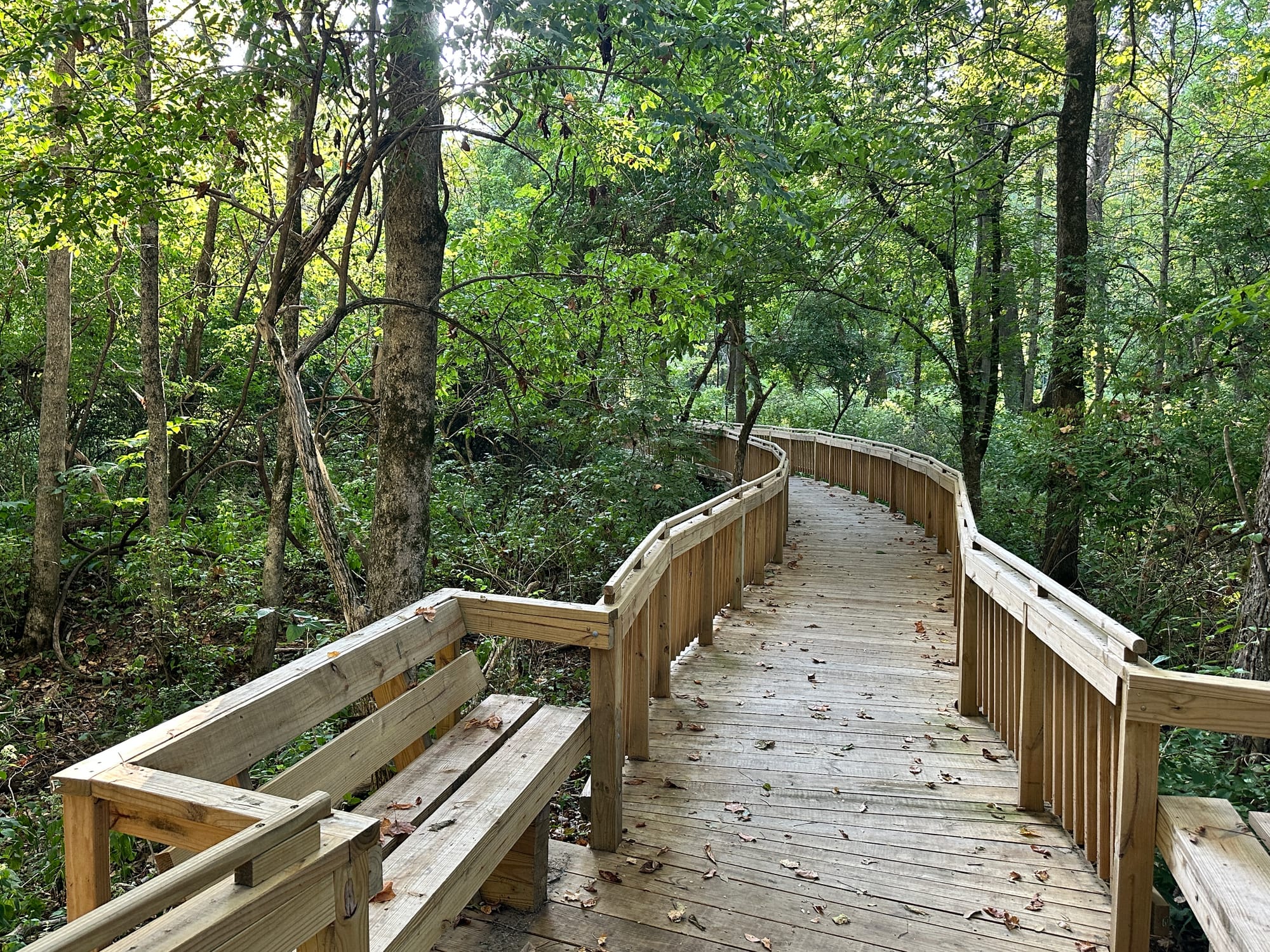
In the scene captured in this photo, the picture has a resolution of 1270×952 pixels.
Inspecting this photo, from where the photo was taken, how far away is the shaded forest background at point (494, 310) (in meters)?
5.06

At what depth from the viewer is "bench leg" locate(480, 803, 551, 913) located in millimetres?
3127

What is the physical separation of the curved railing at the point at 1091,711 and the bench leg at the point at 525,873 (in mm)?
2129

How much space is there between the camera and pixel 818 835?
12.6 ft

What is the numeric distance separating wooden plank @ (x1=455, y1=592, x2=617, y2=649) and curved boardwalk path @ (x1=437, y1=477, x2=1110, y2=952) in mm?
1032

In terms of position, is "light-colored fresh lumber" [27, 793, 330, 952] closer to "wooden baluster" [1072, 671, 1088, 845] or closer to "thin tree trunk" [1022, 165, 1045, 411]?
"wooden baluster" [1072, 671, 1088, 845]

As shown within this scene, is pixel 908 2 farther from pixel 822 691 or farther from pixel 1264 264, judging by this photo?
pixel 822 691

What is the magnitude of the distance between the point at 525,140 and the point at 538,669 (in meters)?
5.05

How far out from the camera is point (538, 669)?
8.07 m

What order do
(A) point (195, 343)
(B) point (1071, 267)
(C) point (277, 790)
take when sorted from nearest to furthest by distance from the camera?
(C) point (277, 790) → (B) point (1071, 267) → (A) point (195, 343)

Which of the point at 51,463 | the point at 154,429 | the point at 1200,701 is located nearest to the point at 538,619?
the point at 1200,701

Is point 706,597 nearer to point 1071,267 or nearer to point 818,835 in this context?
point 818,835

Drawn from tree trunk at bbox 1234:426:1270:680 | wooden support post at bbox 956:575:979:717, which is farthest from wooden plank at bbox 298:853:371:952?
tree trunk at bbox 1234:426:1270:680

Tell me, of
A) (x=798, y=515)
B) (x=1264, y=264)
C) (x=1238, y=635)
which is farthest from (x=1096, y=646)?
(x=798, y=515)

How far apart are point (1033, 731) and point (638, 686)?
2.06 m
